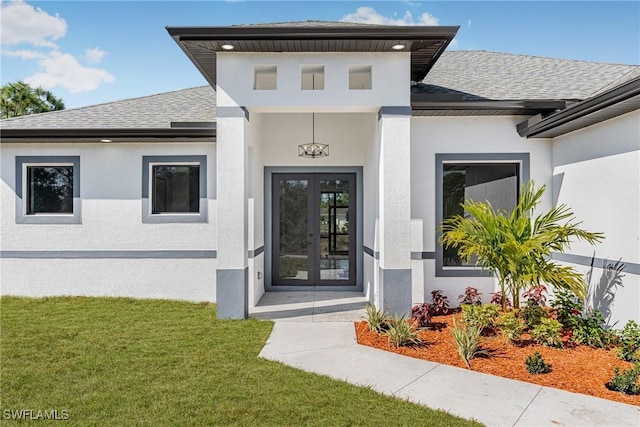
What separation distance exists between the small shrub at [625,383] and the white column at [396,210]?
9.00 ft

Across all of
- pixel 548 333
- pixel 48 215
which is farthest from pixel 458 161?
pixel 48 215

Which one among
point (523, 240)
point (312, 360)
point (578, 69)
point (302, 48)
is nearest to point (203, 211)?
point (302, 48)

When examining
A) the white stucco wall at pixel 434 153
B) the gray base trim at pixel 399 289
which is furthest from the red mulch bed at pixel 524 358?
the white stucco wall at pixel 434 153

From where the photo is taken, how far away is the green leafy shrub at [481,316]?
5527mm

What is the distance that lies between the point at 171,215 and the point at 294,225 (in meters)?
2.64

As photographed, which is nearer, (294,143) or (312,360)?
(312,360)

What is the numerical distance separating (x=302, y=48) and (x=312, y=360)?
4.50m

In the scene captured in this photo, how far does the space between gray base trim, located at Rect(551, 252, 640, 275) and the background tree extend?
21.1 metres

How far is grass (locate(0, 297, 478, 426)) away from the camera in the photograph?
3.29 metres

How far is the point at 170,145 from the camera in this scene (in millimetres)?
7828

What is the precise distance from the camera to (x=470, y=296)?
6.81 metres

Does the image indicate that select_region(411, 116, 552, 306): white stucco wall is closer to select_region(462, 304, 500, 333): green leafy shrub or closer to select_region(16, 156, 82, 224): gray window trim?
select_region(462, 304, 500, 333): green leafy shrub

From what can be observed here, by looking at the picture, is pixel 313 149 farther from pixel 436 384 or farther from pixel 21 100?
pixel 21 100

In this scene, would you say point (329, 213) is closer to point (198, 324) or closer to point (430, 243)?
point (430, 243)
